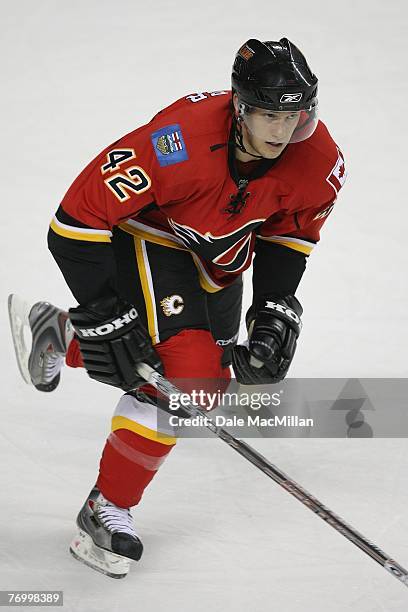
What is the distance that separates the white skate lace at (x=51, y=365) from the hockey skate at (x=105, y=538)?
2.09 ft

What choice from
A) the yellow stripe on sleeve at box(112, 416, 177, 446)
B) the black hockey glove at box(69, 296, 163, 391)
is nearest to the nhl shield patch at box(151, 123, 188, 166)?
the black hockey glove at box(69, 296, 163, 391)

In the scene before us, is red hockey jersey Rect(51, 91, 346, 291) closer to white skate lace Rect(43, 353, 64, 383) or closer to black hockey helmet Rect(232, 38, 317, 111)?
black hockey helmet Rect(232, 38, 317, 111)

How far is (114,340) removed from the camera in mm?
2521

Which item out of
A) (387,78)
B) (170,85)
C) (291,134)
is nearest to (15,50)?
(170,85)

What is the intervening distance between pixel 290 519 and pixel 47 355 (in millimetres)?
918

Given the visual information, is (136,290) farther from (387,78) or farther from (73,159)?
(387,78)

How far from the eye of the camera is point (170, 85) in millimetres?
5172

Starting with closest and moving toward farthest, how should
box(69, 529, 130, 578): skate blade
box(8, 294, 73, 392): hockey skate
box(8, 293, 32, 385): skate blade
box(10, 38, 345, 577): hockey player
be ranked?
box(10, 38, 345, 577): hockey player → box(69, 529, 130, 578): skate blade → box(8, 294, 73, 392): hockey skate → box(8, 293, 32, 385): skate blade

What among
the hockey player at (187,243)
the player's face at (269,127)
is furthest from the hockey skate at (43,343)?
the player's face at (269,127)

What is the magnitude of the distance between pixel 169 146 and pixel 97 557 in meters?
1.01

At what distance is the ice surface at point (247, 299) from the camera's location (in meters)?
2.57

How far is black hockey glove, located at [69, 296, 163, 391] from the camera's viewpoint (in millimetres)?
2508

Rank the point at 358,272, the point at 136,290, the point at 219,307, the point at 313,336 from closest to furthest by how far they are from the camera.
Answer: the point at 136,290 → the point at 219,307 → the point at 313,336 → the point at 358,272

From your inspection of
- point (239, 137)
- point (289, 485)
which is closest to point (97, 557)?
point (289, 485)
